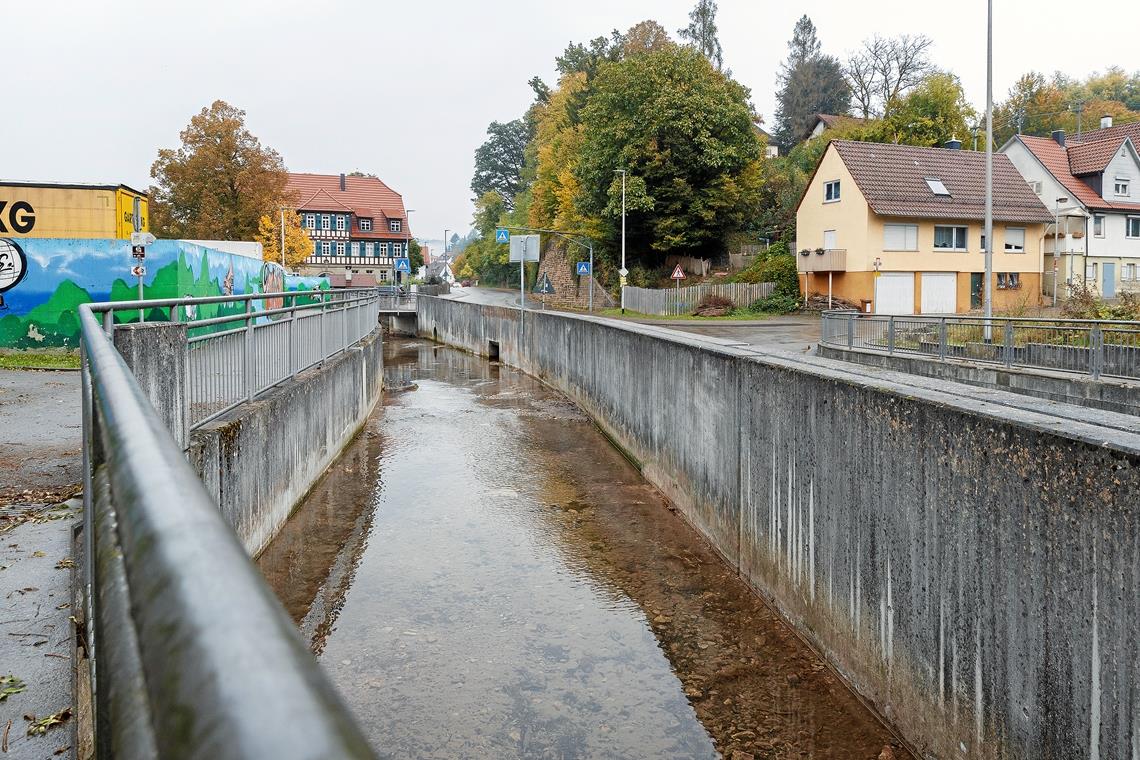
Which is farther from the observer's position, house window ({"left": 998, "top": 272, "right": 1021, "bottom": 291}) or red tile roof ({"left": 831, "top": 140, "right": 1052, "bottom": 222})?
house window ({"left": 998, "top": 272, "right": 1021, "bottom": 291})

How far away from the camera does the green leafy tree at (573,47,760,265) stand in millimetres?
55812

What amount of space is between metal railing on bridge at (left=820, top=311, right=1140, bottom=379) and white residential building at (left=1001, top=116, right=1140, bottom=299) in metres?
40.4

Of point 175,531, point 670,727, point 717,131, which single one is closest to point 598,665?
point 670,727

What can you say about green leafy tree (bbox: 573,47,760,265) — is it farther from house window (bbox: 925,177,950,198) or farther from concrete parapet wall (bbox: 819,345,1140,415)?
concrete parapet wall (bbox: 819,345,1140,415)

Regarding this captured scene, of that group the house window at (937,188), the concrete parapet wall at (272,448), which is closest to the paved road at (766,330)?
the house window at (937,188)

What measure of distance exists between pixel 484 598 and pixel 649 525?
3.04 meters

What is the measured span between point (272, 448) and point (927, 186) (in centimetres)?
4693

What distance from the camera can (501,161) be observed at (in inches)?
5325

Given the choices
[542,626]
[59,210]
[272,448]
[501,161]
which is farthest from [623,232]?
[501,161]

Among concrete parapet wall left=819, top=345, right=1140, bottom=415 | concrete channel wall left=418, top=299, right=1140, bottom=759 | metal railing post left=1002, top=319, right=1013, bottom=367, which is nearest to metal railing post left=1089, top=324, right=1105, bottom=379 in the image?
concrete parapet wall left=819, top=345, right=1140, bottom=415

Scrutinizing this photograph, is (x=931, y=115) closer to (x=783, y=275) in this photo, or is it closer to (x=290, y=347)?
(x=783, y=275)

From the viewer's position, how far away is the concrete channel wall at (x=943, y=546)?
404 cm

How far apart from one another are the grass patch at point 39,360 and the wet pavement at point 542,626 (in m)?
8.38

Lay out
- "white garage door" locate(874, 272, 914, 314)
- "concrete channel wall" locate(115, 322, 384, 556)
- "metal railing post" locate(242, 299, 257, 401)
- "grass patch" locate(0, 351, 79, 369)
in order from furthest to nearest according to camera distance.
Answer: "white garage door" locate(874, 272, 914, 314) < "grass patch" locate(0, 351, 79, 369) < "metal railing post" locate(242, 299, 257, 401) < "concrete channel wall" locate(115, 322, 384, 556)
